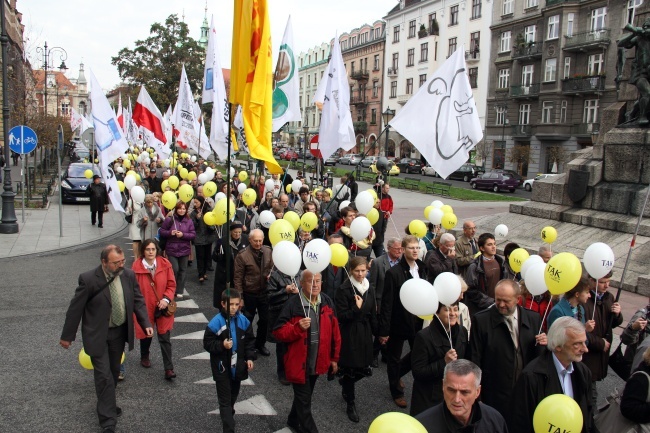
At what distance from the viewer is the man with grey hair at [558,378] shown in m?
3.53

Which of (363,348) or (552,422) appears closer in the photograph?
(552,422)

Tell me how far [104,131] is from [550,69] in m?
40.3

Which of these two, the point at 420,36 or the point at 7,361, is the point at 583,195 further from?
the point at 420,36

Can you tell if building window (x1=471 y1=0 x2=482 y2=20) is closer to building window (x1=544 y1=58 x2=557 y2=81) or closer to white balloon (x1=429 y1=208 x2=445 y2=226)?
building window (x1=544 y1=58 x2=557 y2=81)

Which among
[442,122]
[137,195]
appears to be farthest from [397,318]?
[137,195]

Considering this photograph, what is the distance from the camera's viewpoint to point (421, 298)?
443cm

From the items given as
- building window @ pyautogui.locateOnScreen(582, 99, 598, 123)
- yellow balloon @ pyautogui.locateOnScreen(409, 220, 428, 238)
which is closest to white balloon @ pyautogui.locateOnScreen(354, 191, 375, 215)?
yellow balloon @ pyautogui.locateOnScreen(409, 220, 428, 238)

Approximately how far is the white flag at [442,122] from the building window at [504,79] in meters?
43.3

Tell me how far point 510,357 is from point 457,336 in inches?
18.1

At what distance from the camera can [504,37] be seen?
4809 centimetres

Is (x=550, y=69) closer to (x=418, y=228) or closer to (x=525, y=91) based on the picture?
(x=525, y=91)

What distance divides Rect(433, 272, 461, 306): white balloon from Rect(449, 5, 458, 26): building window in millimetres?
54086

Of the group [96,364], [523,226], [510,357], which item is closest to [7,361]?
[96,364]

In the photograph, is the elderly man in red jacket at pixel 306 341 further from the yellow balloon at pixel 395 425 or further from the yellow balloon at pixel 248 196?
the yellow balloon at pixel 248 196
